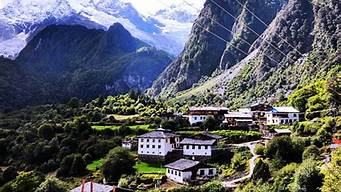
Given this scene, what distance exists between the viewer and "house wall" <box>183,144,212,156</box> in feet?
208

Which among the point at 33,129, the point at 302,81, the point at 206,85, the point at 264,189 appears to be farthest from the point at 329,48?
the point at 264,189

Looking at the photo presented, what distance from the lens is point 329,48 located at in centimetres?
14225

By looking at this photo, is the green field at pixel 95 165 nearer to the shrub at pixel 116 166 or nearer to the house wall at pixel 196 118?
the shrub at pixel 116 166

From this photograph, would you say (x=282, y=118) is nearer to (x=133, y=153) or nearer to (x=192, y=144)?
(x=192, y=144)

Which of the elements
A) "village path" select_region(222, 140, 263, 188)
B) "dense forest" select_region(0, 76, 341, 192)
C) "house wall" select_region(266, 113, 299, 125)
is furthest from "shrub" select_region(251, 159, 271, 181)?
"house wall" select_region(266, 113, 299, 125)

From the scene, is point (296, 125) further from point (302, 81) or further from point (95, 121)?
point (302, 81)

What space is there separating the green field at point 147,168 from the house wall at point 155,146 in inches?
74.5

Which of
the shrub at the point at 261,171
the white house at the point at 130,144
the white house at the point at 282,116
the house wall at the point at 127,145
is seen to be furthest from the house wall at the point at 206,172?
the white house at the point at 282,116

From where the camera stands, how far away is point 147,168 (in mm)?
63906

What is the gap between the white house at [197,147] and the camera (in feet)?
208

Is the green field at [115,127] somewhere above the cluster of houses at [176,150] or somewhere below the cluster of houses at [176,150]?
above

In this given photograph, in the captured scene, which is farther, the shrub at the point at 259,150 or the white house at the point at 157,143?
the white house at the point at 157,143

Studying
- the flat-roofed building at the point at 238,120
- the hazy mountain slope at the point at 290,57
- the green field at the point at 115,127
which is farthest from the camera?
the hazy mountain slope at the point at 290,57

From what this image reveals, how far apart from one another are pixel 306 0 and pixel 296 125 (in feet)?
366
